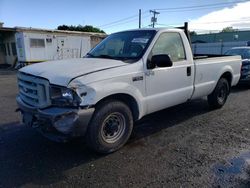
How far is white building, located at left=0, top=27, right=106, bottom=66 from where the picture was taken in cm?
1942

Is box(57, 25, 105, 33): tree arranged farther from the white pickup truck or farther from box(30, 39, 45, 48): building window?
the white pickup truck

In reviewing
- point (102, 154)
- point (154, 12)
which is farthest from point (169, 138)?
point (154, 12)

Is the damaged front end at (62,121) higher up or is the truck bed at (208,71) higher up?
the truck bed at (208,71)

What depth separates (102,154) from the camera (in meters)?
3.81

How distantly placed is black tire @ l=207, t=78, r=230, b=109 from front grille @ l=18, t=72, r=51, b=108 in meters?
4.34

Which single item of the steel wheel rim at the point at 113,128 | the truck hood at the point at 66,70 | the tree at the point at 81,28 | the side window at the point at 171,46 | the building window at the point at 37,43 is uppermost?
the tree at the point at 81,28

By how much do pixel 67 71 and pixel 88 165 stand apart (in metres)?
1.42

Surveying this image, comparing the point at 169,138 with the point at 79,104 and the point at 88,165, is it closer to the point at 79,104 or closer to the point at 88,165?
the point at 88,165

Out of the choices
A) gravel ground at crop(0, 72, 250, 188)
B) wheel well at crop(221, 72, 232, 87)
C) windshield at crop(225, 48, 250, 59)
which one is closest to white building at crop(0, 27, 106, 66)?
windshield at crop(225, 48, 250, 59)

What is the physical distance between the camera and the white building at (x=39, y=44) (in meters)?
19.4

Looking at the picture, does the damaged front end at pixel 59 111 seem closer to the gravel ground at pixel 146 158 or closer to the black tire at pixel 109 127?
the black tire at pixel 109 127

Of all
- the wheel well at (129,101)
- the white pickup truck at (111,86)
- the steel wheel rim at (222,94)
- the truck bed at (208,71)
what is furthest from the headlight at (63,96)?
the steel wheel rim at (222,94)

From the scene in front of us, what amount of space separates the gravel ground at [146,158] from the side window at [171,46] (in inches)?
59.7

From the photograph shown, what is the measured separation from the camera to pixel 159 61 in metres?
4.08
